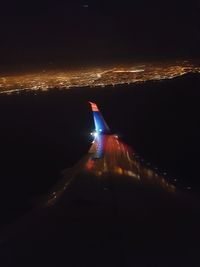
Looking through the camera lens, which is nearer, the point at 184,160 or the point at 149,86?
the point at 184,160

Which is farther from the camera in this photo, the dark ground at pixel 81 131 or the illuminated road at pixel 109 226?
the dark ground at pixel 81 131

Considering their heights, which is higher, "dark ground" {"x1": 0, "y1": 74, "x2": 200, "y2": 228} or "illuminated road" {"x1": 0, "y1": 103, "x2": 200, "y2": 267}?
"illuminated road" {"x1": 0, "y1": 103, "x2": 200, "y2": 267}

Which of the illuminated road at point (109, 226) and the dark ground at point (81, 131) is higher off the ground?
the illuminated road at point (109, 226)

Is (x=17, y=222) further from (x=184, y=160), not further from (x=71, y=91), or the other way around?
(x=71, y=91)

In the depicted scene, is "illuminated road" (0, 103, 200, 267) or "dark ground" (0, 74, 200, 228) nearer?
"illuminated road" (0, 103, 200, 267)

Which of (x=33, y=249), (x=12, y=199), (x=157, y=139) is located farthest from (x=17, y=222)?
(x=157, y=139)
